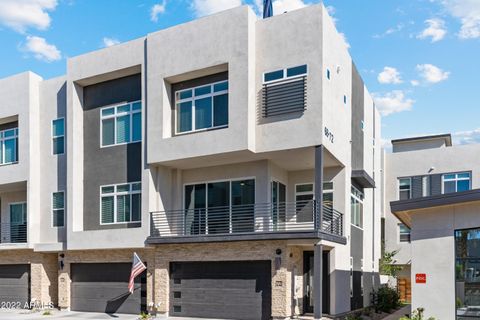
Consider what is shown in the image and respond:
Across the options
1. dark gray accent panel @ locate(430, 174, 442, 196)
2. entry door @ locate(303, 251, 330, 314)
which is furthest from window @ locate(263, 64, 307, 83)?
dark gray accent panel @ locate(430, 174, 442, 196)

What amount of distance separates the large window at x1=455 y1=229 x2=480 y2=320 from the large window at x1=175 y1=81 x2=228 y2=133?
9434 mm

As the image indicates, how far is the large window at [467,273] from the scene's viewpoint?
1323 cm

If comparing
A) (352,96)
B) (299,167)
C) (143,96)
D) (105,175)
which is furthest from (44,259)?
(352,96)

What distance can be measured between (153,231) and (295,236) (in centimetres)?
621

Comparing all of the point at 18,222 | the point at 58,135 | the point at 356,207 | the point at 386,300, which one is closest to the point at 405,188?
the point at 386,300

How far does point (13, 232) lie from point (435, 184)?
2424 cm

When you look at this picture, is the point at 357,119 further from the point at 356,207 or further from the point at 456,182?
the point at 456,182

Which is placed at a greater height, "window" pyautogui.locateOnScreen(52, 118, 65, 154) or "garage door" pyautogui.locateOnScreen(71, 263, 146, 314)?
"window" pyautogui.locateOnScreen(52, 118, 65, 154)

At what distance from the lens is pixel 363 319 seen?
800 inches

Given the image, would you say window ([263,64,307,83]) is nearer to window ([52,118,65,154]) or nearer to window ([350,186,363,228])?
window ([350,186,363,228])

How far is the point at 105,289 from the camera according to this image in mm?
22516

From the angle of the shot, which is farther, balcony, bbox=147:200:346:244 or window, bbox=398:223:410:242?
window, bbox=398:223:410:242

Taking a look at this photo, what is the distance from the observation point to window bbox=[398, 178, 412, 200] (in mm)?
32250

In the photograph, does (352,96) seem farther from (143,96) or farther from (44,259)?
(44,259)
